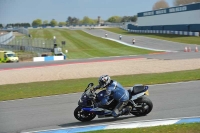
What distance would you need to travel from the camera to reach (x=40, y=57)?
48.0 m

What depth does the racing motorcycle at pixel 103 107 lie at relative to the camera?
1095 cm

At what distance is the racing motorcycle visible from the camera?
11.0 meters

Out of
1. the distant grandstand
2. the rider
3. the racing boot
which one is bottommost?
the racing boot

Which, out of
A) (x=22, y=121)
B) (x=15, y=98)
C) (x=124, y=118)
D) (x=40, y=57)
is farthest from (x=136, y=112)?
(x=40, y=57)

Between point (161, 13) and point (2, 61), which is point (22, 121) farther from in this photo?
point (161, 13)

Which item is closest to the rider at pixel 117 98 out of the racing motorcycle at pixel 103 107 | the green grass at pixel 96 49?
the racing motorcycle at pixel 103 107

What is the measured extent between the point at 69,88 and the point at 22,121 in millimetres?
7424

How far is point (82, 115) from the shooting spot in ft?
36.9

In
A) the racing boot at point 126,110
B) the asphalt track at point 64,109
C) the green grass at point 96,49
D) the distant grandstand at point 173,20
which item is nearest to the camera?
the racing boot at point 126,110

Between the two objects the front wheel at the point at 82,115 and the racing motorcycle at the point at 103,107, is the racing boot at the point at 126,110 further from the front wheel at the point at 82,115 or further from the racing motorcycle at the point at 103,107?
the front wheel at the point at 82,115

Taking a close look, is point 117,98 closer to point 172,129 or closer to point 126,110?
point 126,110

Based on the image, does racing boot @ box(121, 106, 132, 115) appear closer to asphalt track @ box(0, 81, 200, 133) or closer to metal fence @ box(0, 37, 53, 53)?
asphalt track @ box(0, 81, 200, 133)

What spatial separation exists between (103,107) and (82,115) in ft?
2.54

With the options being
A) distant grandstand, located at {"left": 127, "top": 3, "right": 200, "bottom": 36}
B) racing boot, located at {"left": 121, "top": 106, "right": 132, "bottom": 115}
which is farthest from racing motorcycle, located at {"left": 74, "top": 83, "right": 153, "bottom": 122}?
distant grandstand, located at {"left": 127, "top": 3, "right": 200, "bottom": 36}
